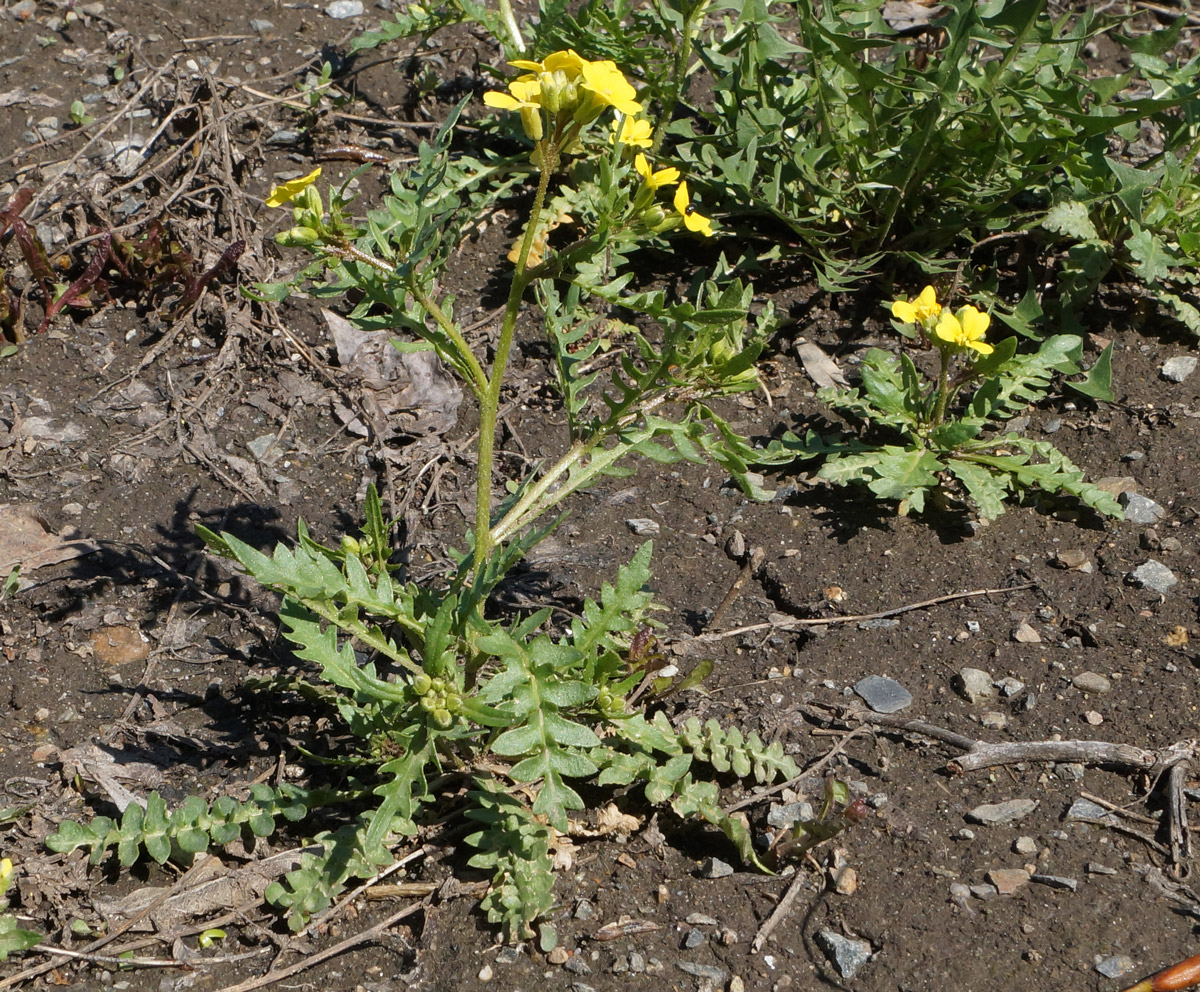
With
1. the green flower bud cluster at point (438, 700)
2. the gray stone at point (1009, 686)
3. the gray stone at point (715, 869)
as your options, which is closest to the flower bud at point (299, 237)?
the green flower bud cluster at point (438, 700)

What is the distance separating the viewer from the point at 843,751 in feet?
8.71

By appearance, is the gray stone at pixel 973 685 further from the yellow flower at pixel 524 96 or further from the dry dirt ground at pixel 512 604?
the yellow flower at pixel 524 96

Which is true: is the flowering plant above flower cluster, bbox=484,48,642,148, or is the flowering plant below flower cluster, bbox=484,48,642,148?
below

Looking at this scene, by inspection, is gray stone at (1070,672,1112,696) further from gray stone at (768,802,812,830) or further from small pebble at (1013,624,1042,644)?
gray stone at (768,802,812,830)

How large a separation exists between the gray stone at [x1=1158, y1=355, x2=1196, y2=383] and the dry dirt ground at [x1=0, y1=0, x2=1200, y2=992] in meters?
0.03

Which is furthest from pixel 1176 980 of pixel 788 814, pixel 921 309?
pixel 921 309

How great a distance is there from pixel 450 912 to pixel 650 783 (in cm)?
50

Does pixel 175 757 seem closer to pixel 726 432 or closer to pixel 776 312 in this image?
pixel 726 432

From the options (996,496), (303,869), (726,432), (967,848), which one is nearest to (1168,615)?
(996,496)

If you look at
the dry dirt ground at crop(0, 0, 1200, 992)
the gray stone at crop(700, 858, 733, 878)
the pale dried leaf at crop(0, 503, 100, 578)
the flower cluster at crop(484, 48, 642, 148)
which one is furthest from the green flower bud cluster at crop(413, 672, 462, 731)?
the pale dried leaf at crop(0, 503, 100, 578)

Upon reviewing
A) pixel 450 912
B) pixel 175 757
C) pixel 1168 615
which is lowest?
pixel 1168 615

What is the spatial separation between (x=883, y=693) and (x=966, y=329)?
1.04 m

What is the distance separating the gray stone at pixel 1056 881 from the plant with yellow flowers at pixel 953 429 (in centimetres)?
112

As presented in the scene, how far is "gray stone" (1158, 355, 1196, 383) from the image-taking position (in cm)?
367
